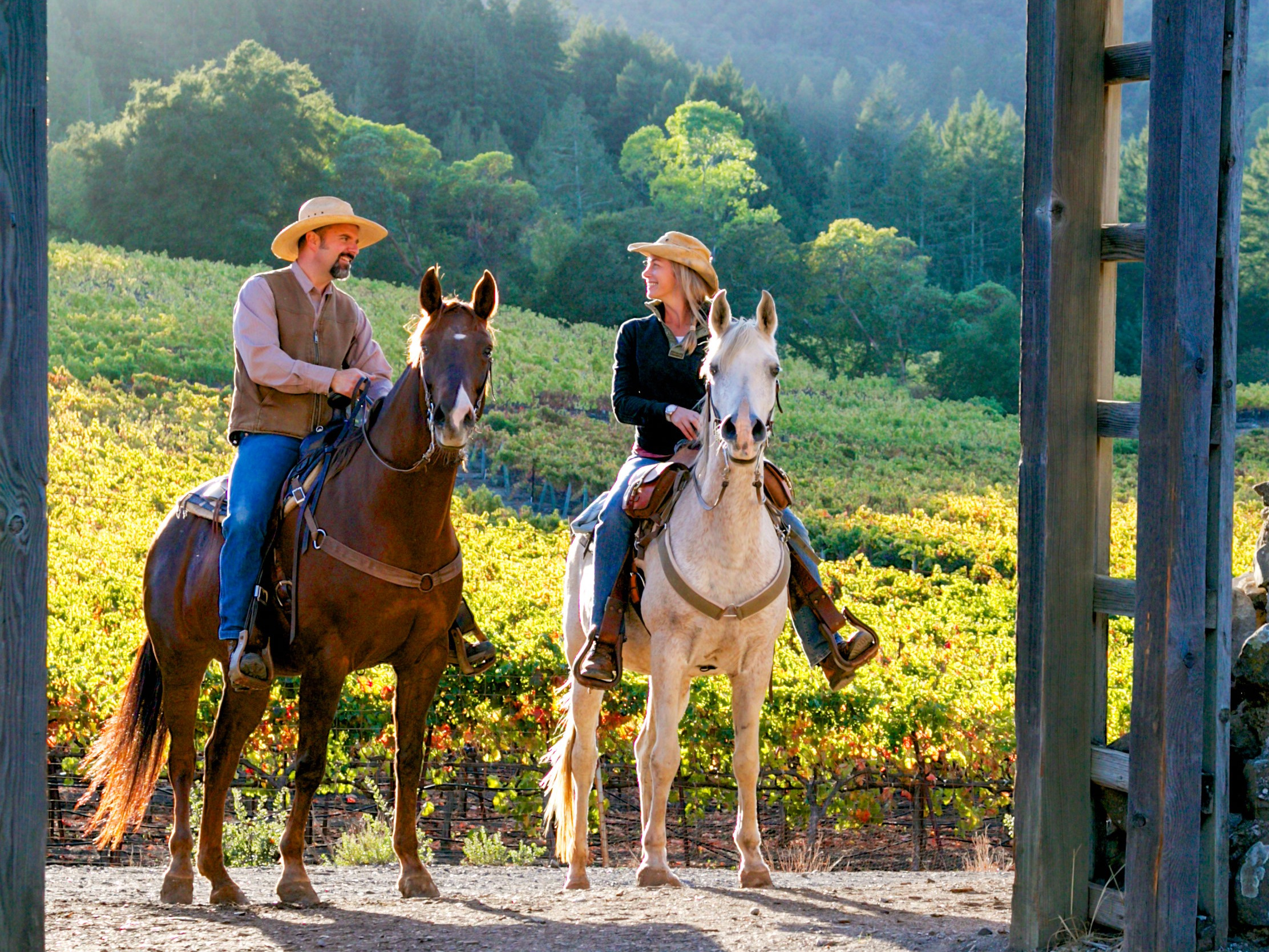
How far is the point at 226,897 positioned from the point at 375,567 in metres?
1.78

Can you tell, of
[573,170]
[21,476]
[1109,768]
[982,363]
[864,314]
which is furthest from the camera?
[573,170]

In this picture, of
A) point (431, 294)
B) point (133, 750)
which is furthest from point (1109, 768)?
point (133, 750)

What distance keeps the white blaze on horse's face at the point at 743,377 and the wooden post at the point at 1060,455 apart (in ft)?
4.11

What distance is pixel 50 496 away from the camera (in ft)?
57.0

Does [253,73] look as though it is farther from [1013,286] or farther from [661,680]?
[661,680]

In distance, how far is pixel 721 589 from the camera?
5.59 metres

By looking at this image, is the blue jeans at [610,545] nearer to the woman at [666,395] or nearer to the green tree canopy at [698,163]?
the woman at [666,395]

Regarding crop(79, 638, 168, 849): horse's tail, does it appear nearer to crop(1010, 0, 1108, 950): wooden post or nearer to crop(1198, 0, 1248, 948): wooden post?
crop(1010, 0, 1108, 950): wooden post

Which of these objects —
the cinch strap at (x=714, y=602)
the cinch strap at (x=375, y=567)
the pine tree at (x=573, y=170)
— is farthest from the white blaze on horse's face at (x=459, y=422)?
the pine tree at (x=573, y=170)

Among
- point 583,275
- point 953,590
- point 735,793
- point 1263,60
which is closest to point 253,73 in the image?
point 583,275

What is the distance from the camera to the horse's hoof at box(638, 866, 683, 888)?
593 centimetres

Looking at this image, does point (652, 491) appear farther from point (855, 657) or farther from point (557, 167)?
point (557, 167)

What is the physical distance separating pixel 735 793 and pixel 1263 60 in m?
85.8

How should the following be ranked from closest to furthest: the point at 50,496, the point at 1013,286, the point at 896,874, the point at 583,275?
the point at 896,874, the point at 50,496, the point at 583,275, the point at 1013,286
